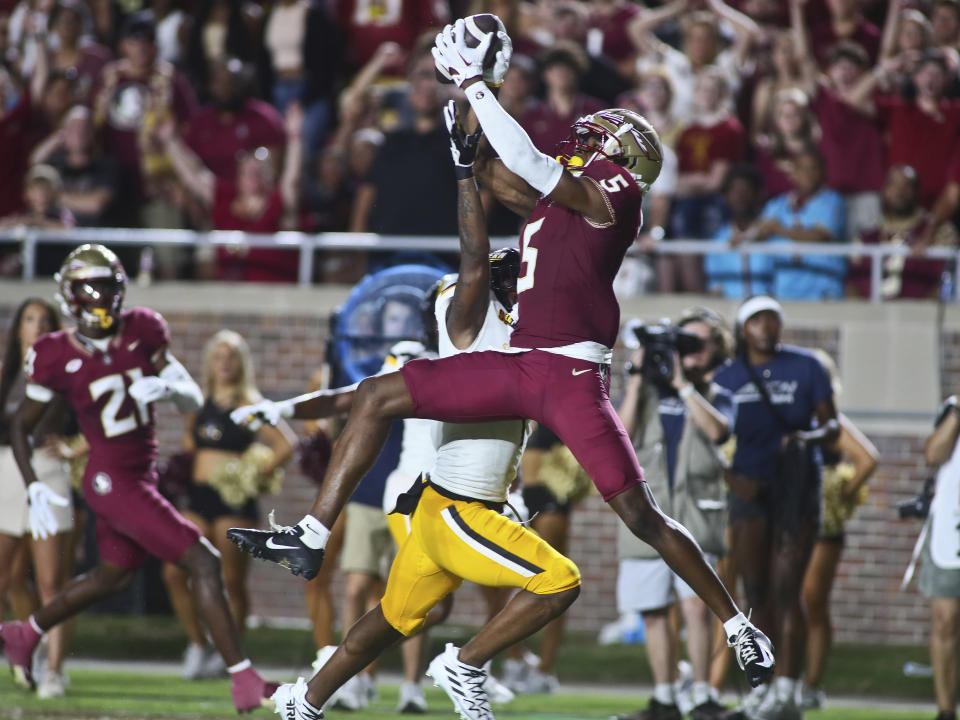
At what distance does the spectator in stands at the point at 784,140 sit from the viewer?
35.3 feet

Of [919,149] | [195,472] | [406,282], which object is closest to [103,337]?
[406,282]

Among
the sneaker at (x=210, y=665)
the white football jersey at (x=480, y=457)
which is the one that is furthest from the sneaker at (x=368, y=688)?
the white football jersey at (x=480, y=457)

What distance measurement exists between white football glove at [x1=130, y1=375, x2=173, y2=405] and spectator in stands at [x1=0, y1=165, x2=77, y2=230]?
187 inches

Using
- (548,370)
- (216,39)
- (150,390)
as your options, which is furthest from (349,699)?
(216,39)

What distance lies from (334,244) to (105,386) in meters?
3.71

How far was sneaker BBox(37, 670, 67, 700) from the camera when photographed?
8164 mm

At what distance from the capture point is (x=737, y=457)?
27.6 ft

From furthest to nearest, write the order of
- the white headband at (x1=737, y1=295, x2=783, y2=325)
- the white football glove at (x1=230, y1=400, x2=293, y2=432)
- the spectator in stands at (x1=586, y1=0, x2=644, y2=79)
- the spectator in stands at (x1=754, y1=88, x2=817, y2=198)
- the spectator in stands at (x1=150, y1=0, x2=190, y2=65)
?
1. the spectator in stands at (x1=150, y1=0, x2=190, y2=65)
2. the spectator in stands at (x1=586, y1=0, x2=644, y2=79)
3. the spectator in stands at (x1=754, y1=88, x2=817, y2=198)
4. the white headband at (x1=737, y1=295, x2=783, y2=325)
5. the white football glove at (x1=230, y1=400, x2=293, y2=432)

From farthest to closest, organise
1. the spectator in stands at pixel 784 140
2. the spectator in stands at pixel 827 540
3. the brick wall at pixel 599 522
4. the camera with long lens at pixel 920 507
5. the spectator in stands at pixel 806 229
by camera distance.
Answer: the brick wall at pixel 599 522
the spectator in stands at pixel 784 140
the spectator in stands at pixel 806 229
the spectator in stands at pixel 827 540
the camera with long lens at pixel 920 507

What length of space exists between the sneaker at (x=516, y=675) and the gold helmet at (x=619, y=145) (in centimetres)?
422

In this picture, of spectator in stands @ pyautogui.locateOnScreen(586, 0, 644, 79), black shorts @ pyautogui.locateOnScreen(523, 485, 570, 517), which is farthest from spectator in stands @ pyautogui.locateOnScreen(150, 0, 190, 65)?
black shorts @ pyautogui.locateOnScreen(523, 485, 570, 517)

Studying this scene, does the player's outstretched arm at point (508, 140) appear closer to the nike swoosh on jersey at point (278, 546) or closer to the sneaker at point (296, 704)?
the nike swoosh on jersey at point (278, 546)

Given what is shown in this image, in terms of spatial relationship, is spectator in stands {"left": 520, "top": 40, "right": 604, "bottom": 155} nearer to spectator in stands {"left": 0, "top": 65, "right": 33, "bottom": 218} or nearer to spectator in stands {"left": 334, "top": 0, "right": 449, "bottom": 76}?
spectator in stands {"left": 334, "top": 0, "right": 449, "bottom": 76}

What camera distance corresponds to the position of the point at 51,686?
27.0ft
